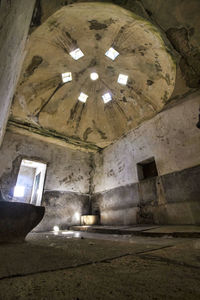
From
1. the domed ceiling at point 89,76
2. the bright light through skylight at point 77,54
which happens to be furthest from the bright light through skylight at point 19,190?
the bright light through skylight at point 77,54

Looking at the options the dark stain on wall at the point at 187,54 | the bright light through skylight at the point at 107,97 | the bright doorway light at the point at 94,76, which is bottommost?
the dark stain on wall at the point at 187,54

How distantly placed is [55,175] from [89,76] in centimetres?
568

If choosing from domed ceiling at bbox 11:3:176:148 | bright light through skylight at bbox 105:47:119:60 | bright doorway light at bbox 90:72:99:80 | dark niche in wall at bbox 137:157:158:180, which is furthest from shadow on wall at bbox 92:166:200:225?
bright doorway light at bbox 90:72:99:80

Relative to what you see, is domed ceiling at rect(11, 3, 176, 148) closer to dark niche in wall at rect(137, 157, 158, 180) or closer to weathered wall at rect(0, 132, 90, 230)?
weathered wall at rect(0, 132, 90, 230)

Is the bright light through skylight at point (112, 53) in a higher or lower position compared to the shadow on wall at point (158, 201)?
higher

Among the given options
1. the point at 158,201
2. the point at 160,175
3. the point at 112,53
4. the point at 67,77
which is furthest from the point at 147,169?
the point at 67,77

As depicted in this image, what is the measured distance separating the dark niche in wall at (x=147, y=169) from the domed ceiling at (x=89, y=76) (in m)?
2.10

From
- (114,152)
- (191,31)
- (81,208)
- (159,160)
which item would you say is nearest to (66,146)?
(114,152)

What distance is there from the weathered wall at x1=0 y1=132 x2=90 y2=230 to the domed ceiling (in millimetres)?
1084

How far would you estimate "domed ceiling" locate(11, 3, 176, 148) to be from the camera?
505cm

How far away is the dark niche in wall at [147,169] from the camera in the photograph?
19.7ft

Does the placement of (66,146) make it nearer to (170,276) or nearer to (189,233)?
(189,233)

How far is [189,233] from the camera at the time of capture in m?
2.72

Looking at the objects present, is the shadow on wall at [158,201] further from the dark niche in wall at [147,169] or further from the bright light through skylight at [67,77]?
the bright light through skylight at [67,77]
